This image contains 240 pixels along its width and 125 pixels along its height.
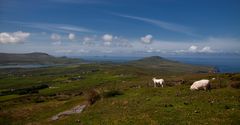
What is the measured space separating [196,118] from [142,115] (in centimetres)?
583

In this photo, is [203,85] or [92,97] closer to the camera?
[203,85]

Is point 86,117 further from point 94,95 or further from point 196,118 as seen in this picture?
point 94,95

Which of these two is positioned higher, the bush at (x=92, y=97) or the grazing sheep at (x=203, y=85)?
the grazing sheep at (x=203, y=85)

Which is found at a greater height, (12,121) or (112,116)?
(112,116)

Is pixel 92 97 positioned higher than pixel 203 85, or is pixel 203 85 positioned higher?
pixel 203 85

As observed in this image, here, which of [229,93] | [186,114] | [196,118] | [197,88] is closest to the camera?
[196,118]

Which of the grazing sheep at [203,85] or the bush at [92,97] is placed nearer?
the grazing sheep at [203,85]

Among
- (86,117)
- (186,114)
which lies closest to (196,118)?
(186,114)

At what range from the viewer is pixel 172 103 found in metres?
29.2

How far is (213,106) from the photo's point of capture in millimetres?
25203

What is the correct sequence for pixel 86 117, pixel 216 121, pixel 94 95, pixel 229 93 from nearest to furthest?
1. pixel 216 121
2. pixel 86 117
3. pixel 229 93
4. pixel 94 95

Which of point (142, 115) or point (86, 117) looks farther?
point (86, 117)

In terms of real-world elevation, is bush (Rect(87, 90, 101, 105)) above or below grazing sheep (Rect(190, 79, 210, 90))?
below

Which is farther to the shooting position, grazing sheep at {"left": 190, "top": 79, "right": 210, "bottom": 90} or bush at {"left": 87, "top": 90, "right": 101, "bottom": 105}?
bush at {"left": 87, "top": 90, "right": 101, "bottom": 105}
